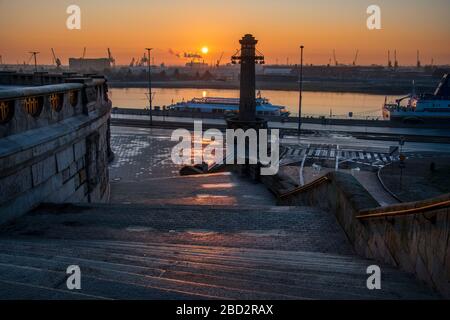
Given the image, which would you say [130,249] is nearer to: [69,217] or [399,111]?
[69,217]

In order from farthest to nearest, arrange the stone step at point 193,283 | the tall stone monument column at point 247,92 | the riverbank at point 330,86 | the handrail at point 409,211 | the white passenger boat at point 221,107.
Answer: the riverbank at point 330,86 < the white passenger boat at point 221,107 < the tall stone monument column at point 247,92 < the handrail at point 409,211 < the stone step at point 193,283

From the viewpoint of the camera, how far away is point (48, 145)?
6223 mm

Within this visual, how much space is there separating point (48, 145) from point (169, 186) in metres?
8.89

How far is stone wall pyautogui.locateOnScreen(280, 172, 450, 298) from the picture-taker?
9.96 feet

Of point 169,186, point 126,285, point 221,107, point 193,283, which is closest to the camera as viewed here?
point 126,285

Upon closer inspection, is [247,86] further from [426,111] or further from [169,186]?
[426,111]

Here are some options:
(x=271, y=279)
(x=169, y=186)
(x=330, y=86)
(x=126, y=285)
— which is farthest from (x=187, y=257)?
(x=330, y=86)

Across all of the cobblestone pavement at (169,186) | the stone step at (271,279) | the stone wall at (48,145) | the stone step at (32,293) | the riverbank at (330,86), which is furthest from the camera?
the riverbank at (330,86)

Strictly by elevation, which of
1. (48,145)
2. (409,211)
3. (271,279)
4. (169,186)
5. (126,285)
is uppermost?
(48,145)

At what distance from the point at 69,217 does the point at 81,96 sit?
3.32 meters

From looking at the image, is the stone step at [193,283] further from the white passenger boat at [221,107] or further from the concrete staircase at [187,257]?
the white passenger boat at [221,107]

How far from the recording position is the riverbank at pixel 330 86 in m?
123

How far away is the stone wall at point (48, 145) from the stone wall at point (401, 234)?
434 centimetres

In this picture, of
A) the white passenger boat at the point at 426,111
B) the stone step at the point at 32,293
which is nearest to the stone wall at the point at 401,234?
the stone step at the point at 32,293
